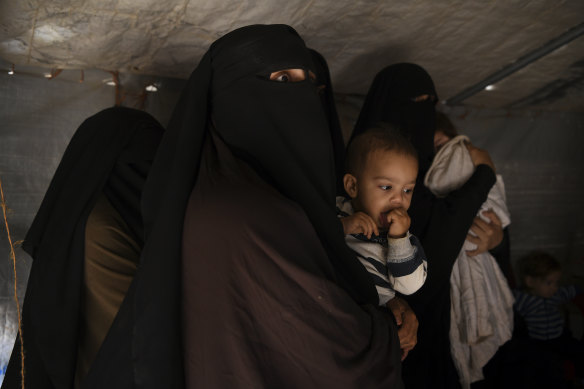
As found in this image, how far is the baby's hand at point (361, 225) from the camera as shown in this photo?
1.43 m

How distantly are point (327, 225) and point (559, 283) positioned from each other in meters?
2.95

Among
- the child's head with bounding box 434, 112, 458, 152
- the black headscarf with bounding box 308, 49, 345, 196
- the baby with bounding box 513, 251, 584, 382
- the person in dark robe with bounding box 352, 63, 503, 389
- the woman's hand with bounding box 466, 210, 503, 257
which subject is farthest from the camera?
the baby with bounding box 513, 251, 584, 382

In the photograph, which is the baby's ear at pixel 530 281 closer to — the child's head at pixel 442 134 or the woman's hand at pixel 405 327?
the child's head at pixel 442 134

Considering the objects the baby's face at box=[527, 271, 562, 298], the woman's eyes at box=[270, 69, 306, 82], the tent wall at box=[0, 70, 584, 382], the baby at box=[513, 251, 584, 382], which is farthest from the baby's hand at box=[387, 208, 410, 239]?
the baby's face at box=[527, 271, 562, 298]

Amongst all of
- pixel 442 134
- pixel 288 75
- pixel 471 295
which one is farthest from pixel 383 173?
pixel 442 134

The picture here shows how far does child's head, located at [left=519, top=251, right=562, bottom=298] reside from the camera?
2.79 meters

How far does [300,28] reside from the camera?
194 centimetres

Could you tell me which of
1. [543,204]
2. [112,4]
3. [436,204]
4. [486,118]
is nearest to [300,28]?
[112,4]

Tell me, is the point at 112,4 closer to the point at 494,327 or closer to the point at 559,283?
the point at 494,327

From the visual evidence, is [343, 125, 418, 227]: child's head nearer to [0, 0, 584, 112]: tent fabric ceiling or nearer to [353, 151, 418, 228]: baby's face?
[353, 151, 418, 228]: baby's face

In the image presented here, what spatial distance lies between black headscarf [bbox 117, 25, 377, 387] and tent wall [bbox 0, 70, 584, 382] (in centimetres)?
108

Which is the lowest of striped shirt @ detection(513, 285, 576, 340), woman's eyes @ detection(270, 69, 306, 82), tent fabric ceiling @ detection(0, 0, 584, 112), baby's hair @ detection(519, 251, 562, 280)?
striped shirt @ detection(513, 285, 576, 340)

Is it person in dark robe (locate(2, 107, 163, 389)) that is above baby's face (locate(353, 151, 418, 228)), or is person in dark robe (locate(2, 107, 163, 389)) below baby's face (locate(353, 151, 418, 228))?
below

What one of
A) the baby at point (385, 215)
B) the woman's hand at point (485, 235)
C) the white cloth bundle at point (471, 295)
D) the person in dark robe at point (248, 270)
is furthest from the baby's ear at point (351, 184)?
the woman's hand at point (485, 235)
